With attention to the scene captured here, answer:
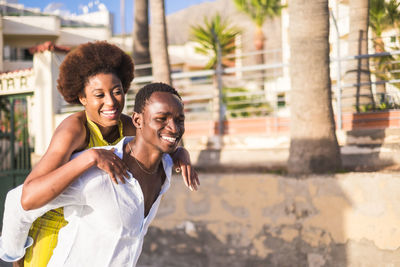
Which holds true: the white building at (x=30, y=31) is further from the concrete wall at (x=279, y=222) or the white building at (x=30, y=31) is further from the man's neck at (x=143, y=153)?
the man's neck at (x=143, y=153)

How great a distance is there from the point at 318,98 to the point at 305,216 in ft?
4.65

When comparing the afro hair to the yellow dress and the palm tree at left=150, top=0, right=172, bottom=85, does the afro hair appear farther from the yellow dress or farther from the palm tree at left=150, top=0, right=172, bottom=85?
the palm tree at left=150, top=0, right=172, bottom=85

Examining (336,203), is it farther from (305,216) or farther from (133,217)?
(133,217)

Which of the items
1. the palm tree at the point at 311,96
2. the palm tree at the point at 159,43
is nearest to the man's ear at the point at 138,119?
the palm tree at the point at 311,96

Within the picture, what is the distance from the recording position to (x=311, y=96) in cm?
630

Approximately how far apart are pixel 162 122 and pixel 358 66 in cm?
857

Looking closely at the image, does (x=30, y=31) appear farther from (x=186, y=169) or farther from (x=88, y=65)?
(x=186, y=169)

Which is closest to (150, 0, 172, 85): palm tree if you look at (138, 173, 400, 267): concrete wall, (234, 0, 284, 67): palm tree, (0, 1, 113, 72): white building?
(138, 173, 400, 267): concrete wall

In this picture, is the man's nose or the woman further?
the man's nose

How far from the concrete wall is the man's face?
12.3 feet

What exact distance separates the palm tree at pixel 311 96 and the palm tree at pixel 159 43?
9.94 feet

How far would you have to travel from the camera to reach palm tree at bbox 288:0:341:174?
246 inches

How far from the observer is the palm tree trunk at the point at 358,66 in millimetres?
10031

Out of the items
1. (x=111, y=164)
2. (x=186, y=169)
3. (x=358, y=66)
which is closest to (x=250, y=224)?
(x=186, y=169)
